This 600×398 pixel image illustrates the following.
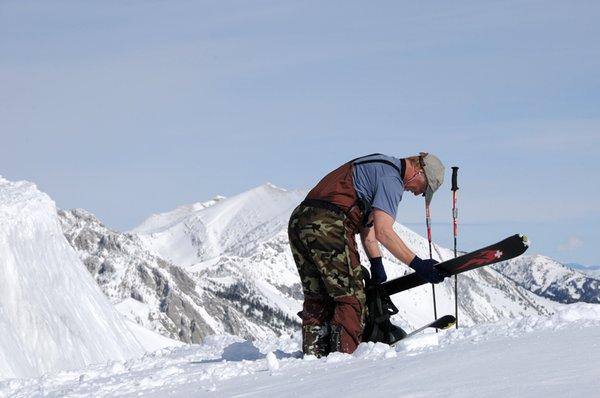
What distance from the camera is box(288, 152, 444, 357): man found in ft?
35.5

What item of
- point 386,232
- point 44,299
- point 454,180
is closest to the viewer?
point 386,232

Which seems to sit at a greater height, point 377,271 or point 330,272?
point 330,272

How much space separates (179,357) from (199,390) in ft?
17.0

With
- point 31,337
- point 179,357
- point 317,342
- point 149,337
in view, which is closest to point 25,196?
point 31,337

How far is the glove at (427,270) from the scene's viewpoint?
10.8m

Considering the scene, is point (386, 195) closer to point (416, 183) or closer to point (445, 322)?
point (416, 183)

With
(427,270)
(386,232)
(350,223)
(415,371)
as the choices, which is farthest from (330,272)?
(415,371)

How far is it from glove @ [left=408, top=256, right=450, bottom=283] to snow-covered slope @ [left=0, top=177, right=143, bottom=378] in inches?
870

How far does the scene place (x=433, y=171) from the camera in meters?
11.1

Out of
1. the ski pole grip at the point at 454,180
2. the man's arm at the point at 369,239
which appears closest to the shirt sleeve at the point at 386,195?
the man's arm at the point at 369,239

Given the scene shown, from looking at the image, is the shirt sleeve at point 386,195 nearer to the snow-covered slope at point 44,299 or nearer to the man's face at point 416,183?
the man's face at point 416,183

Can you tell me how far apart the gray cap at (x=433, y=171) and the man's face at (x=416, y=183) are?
1.8 inches

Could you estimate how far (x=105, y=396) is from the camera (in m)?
10.0

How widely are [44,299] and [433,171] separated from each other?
1011 inches
